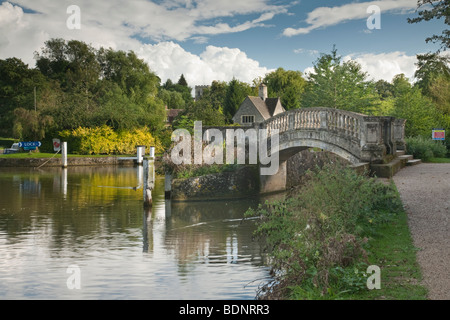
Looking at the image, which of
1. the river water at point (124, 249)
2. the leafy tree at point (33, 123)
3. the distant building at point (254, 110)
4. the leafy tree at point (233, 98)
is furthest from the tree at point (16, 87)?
the river water at point (124, 249)

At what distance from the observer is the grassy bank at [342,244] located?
6022mm

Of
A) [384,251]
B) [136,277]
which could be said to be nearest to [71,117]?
[136,277]

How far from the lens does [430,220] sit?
9.38 meters

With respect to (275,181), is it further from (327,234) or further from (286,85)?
(286,85)

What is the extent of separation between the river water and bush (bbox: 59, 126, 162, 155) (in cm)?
2130

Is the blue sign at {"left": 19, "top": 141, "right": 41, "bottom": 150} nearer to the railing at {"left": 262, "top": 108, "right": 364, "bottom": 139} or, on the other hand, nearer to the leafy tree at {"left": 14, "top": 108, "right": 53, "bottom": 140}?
the leafy tree at {"left": 14, "top": 108, "right": 53, "bottom": 140}

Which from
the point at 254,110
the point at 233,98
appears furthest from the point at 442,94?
the point at 233,98

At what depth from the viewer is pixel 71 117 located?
43281 mm

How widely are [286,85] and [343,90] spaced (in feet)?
142

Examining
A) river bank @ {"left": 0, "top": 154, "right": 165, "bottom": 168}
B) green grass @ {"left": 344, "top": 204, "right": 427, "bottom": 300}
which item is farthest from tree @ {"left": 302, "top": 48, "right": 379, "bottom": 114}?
green grass @ {"left": 344, "top": 204, "right": 427, "bottom": 300}

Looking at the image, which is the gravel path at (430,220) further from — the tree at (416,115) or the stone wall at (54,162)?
the stone wall at (54,162)

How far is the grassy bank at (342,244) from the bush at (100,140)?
34902 millimetres
